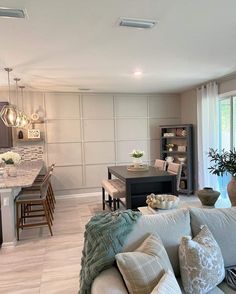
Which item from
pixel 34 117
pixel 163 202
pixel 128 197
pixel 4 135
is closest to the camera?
pixel 163 202

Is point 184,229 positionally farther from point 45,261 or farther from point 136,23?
point 45,261

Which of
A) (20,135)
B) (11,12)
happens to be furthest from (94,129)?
(11,12)

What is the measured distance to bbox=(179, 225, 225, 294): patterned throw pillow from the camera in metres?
1.64

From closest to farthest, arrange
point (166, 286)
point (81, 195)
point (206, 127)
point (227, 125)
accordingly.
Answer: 1. point (166, 286)
2. point (227, 125)
3. point (206, 127)
4. point (81, 195)

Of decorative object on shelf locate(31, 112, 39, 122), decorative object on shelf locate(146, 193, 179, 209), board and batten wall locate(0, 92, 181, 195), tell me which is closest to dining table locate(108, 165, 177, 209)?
decorative object on shelf locate(146, 193, 179, 209)

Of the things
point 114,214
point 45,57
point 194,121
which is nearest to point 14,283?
point 114,214

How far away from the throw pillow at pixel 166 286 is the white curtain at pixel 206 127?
13.7ft

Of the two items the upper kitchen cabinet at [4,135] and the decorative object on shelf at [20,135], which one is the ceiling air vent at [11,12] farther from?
the decorative object on shelf at [20,135]

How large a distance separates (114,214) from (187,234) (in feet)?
1.90

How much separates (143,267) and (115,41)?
7.18ft

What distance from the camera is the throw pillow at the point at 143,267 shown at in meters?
1.44

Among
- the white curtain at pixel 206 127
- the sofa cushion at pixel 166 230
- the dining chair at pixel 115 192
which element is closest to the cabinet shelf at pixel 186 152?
the white curtain at pixel 206 127

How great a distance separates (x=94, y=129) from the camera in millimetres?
6254

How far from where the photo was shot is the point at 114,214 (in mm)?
1908
